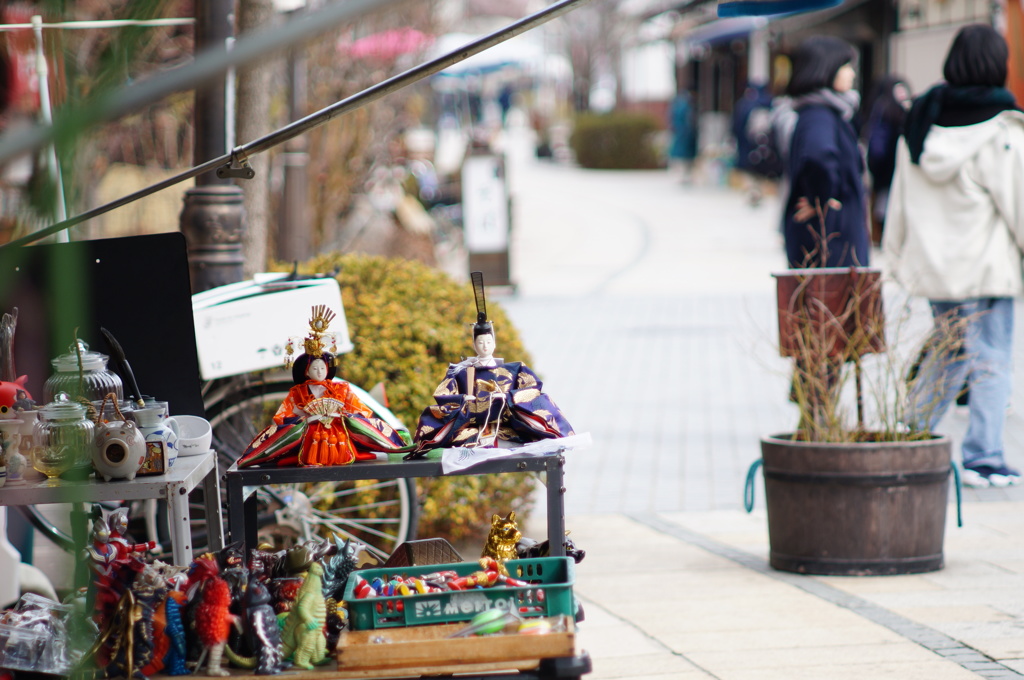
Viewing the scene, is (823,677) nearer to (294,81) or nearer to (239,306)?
(239,306)

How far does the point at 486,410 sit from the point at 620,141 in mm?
33376

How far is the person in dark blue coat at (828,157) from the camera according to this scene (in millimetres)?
6715

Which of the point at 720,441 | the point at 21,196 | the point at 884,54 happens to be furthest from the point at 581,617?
the point at 884,54

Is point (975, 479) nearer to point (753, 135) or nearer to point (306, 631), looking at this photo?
point (306, 631)

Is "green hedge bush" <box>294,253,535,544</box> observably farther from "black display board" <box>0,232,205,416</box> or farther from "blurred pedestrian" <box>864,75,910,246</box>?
"blurred pedestrian" <box>864,75,910,246</box>

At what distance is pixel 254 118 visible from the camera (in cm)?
614

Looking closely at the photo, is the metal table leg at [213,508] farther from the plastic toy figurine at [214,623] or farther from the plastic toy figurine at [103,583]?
the plastic toy figurine at [214,623]

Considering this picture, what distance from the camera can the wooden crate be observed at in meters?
2.39

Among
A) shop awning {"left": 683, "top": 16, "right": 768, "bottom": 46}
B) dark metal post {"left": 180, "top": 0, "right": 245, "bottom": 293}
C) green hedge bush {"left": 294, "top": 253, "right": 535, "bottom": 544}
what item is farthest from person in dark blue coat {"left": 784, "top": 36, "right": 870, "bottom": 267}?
shop awning {"left": 683, "top": 16, "right": 768, "bottom": 46}

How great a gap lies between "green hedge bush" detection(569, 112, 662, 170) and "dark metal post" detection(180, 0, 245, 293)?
31.0 meters

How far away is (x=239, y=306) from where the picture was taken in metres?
4.41

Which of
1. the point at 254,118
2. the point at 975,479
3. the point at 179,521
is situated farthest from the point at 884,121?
the point at 179,521

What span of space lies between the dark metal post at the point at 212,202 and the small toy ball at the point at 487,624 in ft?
9.27

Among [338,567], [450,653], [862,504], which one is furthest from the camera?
[862,504]
